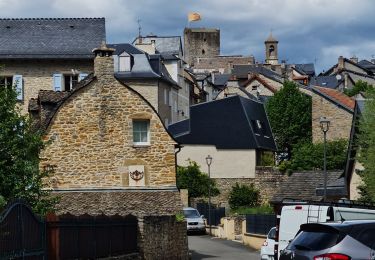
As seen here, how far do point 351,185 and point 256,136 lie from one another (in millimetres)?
32330

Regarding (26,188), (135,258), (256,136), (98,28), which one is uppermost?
(98,28)

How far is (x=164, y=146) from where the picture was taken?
3559cm

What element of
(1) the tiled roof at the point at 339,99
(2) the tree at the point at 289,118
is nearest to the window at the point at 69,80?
→ (1) the tiled roof at the point at 339,99

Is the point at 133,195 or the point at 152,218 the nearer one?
the point at 152,218

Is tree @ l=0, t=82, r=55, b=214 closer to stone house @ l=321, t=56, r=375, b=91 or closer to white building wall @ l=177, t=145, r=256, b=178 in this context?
white building wall @ l=177, t=145, r=256, b=178

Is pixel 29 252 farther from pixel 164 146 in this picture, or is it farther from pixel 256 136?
pixel 256 136

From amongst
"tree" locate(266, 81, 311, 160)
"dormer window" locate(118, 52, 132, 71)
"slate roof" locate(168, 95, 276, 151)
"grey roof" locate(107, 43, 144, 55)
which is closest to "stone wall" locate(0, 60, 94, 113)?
"slate roof" locate(168, 95, 276, 151)

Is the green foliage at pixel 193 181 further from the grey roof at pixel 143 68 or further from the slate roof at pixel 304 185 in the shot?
the slate roof at pixel 304 185

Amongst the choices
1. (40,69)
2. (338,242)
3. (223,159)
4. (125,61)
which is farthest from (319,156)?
(338,242)

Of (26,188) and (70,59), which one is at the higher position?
(70,59)

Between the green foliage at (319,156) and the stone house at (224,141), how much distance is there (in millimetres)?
3365

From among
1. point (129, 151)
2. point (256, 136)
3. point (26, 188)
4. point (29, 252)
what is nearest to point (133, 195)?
point (129, 151)

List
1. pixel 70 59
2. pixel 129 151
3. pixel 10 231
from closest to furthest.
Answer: pixel 10 231, pixel 129 151, pixel 70 59

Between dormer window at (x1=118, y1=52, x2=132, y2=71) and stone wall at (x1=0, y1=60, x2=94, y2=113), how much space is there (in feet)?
58.2
